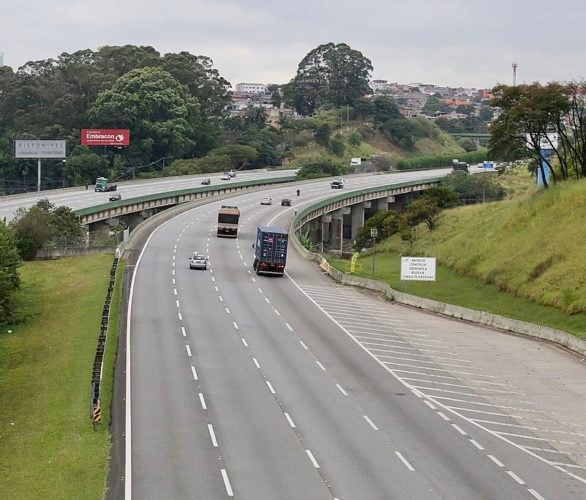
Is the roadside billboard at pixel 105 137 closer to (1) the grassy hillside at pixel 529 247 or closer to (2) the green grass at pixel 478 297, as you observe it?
(1) the grassy hillside at pixel 529 247

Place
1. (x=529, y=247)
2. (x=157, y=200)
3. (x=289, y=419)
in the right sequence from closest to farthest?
(x=289, y=419), (x=529, y=247), (x=157, y=200)

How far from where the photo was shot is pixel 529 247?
7562 cm

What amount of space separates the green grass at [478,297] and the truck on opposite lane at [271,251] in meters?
6.25

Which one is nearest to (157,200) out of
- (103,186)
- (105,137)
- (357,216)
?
(103,186)

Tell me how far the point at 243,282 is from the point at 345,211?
70463mm

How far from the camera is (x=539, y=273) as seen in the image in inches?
2731

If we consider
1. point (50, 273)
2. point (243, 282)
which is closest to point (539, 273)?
point (243, 282)

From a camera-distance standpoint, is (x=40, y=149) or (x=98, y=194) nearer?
(x=98, y=194)

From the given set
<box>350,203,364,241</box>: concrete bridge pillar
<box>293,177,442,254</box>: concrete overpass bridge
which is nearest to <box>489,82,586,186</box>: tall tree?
<box>293,177,442,254</box>: concrete overpass bridge

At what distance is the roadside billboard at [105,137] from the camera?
16975cm

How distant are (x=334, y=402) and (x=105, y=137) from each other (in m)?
136

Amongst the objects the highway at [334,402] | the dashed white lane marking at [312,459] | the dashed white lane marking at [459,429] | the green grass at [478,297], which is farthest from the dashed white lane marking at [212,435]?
the green grass at [478,297]

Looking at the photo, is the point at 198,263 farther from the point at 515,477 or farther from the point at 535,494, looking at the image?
the point at 535,494

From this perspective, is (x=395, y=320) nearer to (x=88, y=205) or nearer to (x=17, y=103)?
(x=88, y=205)
